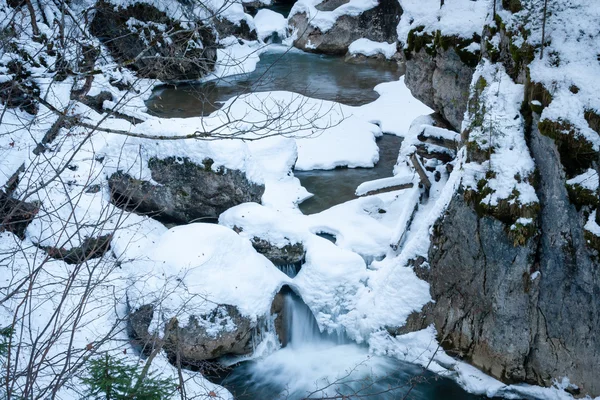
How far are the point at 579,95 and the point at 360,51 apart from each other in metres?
15.7

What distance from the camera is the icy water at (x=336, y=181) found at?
1132 centimetres

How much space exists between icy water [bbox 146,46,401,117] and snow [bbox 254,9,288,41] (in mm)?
1027

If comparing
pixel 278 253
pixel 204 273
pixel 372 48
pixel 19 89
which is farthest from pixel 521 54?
pixel 372 48

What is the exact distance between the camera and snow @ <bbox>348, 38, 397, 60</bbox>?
70.3ft

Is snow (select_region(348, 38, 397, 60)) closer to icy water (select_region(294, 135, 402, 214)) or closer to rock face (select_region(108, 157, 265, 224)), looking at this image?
icy water (select_region(294, 135, 402, 214))

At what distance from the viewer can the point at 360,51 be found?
21.7 m

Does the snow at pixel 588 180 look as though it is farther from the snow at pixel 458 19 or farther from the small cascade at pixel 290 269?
the small cascade at pixel 290 269

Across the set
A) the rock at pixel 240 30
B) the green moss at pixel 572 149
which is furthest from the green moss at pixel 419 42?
the rock at pixel 240 30

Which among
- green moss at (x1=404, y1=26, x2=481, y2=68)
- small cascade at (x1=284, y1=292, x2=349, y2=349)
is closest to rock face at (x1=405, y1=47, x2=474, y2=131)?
green moss at (x1=404, y1=26, x2=481, y2=68)

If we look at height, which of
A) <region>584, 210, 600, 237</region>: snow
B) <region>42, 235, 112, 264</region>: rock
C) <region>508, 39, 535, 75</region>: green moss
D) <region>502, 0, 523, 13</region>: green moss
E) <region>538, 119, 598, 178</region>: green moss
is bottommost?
<region>584, 210, 600, 237</region>: snow

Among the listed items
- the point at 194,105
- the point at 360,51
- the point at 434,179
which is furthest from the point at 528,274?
the point at 360,51

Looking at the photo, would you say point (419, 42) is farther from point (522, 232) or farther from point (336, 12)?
point (336, 12)

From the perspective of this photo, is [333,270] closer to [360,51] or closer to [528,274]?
[528,274]

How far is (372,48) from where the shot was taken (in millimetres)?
21688
